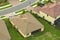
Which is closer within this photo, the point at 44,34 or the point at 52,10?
the point at 44,34

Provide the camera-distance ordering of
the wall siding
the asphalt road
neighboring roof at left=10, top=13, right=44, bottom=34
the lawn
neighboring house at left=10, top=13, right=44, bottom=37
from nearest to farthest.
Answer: the lawn → neighboring house at left=10, top=13, right=44, bottom=37 → neighboring roof at left=10, top=13, right=44, bottom=34 → the wall siding → the asphalt road

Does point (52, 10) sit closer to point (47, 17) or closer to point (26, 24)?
point (47, 17)

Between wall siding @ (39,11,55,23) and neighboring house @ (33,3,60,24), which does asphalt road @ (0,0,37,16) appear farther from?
wall siding @ (39,11,55,23)

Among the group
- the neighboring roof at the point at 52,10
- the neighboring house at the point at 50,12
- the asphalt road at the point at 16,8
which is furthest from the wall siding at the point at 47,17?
the asphalt road at the point at 16,8

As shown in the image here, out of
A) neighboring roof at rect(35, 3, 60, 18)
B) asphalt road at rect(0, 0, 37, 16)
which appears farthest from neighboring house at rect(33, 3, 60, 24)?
asphalt road at rect(0, 0, 37, 16)

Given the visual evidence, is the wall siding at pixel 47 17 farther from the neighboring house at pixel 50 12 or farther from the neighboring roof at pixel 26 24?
the neighboring roof at pixel 26 24

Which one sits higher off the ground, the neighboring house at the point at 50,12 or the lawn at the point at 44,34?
the neighboring house at the point at 50,12

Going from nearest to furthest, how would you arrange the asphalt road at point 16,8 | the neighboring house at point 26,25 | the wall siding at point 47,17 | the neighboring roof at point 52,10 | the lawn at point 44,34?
the lawn at point 44,34
the neighboring house at point 26,25
the neighboring roof at point 52,10
the wall siding at point 47,17
the asphalt road at point 16,8

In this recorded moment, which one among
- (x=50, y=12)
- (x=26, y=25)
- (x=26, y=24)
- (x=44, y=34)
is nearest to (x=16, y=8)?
(x=50, y=12)
